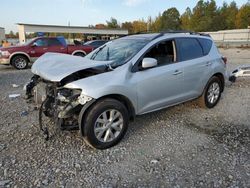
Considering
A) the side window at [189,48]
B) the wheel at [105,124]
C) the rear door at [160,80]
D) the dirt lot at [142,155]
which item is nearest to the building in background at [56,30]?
the side window at [189,48]

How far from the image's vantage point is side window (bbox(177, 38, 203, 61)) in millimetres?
4551

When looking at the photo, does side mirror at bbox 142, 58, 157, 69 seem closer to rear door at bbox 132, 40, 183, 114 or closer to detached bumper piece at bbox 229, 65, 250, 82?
rear door at bbox 132, 40, 183, 114

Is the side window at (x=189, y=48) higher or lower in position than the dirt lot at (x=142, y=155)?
higher

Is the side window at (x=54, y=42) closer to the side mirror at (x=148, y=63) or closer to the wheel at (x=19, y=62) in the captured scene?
the wheel at (x=19, y=62)

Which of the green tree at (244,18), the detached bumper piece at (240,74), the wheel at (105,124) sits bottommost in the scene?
the wheel at (105,124)

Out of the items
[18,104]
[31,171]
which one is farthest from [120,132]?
[18,104]

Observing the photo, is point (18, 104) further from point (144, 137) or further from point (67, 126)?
point (144, 137)

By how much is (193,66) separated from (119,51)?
1528mm

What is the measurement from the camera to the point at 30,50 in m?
11.6

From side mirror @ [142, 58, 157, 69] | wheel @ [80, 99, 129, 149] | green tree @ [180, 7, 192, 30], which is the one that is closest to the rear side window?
side mirror @ [142, 58, 157, 69]

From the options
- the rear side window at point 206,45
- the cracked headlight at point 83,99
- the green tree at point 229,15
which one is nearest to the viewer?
the cracked headlight at point 83,99

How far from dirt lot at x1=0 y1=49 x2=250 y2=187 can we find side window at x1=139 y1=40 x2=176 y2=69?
1.23m

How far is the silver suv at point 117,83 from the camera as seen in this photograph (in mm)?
3324

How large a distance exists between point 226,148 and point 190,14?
3225 inches
